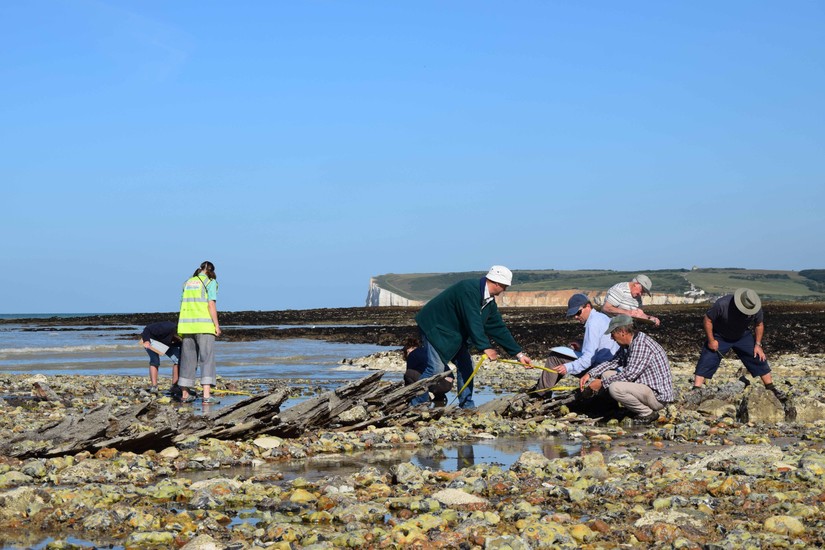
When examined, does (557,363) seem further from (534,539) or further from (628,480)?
(534,539)

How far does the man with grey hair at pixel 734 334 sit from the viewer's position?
12578mm

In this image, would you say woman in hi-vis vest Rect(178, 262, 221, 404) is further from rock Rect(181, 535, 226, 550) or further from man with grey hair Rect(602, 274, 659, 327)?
rock Rect(181, 535, 226, 550)

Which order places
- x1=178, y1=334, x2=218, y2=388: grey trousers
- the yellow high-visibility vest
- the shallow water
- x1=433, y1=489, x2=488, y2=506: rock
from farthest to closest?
1. x1=178, y1=334, x2=218, y2=388: grey trousers
2. the yellow high-visibility vest
3. the shallow water
4. x1=433, y1=489, x2=488, y2=506: rock

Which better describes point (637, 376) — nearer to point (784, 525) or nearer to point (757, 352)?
point (757, 352)

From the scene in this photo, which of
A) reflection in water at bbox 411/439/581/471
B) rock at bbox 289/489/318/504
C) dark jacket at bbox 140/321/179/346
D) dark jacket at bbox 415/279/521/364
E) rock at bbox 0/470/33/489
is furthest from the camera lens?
dark jacket at bbox 140/321/179/346

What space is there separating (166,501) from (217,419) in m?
3.07

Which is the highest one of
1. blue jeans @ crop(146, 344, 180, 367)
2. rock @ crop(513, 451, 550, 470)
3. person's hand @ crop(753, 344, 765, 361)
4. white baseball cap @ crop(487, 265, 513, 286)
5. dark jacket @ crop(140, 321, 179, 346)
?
white baseball cap @ crop(487, 265, 513, 286)

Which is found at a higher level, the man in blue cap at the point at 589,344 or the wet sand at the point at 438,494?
Result: the man in blue cap at the point at 589,344

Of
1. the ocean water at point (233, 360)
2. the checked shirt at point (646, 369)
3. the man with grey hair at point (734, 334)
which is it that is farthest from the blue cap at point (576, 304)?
the ocean water at point (233, 360)

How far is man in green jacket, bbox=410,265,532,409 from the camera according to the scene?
11523 millimetres

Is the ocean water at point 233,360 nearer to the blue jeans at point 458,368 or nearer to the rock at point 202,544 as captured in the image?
the blue jeans at point 458,368

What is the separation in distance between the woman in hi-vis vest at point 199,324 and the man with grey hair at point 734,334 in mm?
7040

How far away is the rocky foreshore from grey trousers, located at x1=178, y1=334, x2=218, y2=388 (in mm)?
4337

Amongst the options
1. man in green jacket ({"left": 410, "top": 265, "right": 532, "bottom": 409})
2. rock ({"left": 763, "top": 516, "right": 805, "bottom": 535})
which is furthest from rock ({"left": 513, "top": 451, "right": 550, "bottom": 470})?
man in green jacket ({"left": 410, "top": 265, "right": 532, "bottom": 409})
